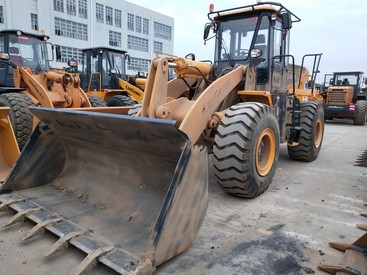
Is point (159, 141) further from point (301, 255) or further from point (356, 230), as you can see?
point (356, 230)

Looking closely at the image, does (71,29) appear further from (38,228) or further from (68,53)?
(38,228)

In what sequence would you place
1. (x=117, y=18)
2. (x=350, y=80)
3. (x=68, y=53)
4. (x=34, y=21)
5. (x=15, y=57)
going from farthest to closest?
(x=117, y=18) < (x=68, y=53) < (x=34, y=21) < (x=350, y=80) < (x=15, y=57)

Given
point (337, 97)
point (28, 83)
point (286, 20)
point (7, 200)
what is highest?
point (286, 20)

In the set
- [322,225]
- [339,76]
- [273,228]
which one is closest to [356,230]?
[322,225]

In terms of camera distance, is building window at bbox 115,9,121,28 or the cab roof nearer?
the cab roof

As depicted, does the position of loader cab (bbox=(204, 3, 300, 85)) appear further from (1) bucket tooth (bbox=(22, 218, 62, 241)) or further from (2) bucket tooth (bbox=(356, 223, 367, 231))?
(1) bucket tooth (bbox=(22, 218, 62, 241))

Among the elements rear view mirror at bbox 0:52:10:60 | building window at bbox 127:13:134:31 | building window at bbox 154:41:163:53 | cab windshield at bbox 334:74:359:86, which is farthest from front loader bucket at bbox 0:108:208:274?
building window at bbox 154:41:163:53

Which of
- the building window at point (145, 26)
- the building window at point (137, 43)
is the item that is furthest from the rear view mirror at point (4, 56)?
the building window at point (145, 26)

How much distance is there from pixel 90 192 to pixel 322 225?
102 inches

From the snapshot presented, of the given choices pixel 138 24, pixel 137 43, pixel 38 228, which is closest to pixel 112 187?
pixel 38 228

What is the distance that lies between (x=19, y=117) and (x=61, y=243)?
13.0ft

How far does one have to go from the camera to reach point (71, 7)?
107ft

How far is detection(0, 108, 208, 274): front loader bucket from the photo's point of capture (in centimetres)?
247

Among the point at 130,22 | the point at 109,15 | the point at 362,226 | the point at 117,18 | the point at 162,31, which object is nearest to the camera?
the point at 362,226
